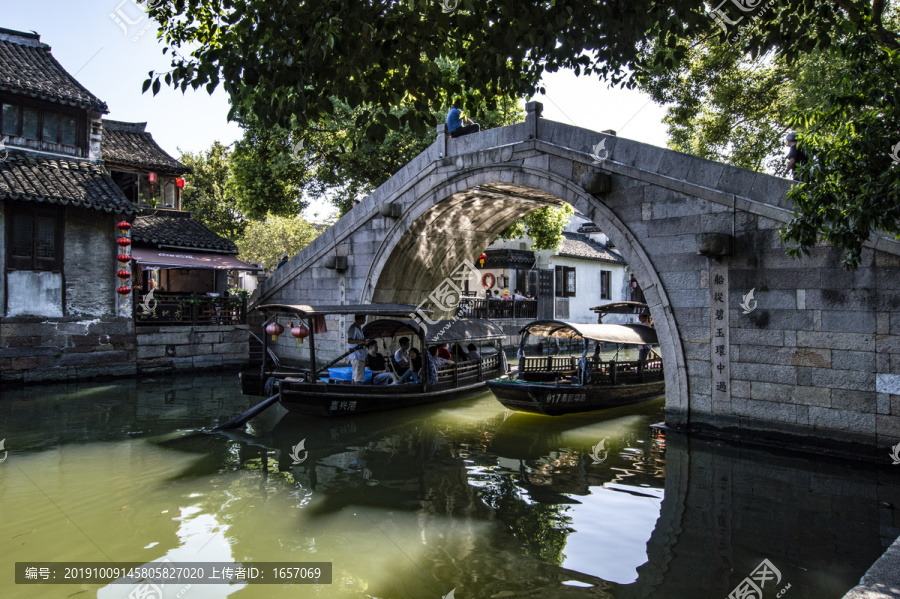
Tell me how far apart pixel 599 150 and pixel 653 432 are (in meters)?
4.48

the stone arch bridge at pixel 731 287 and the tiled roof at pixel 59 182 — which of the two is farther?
the tiled roof at pixel 59 182

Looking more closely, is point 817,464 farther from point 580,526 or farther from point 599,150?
point 599,150

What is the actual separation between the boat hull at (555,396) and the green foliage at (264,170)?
35.4 ft

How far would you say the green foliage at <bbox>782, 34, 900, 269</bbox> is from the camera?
5.01 metres

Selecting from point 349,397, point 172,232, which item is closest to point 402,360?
point 349,397

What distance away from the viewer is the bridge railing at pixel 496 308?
64.3 ft

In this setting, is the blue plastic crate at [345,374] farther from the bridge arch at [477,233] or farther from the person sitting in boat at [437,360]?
the bridge arch at [477,233]

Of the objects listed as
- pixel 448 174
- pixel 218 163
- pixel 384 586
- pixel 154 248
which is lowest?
pixel 384 586

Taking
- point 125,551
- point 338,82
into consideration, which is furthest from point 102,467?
point 338,82

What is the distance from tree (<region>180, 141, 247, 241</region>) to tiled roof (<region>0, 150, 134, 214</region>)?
12.5 metres

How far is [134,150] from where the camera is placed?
16.9m

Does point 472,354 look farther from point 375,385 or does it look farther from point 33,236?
point 33,236

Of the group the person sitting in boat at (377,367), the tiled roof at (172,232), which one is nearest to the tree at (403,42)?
the person sitting in boat at (377,367)

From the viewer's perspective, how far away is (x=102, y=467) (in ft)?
24.2
